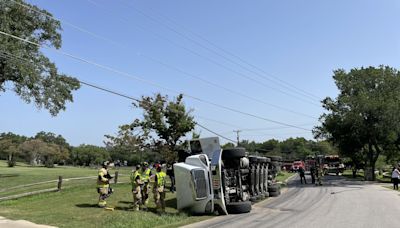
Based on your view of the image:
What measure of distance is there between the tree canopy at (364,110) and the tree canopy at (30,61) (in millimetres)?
26371

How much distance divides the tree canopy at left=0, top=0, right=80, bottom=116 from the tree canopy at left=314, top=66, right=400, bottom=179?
26.4m

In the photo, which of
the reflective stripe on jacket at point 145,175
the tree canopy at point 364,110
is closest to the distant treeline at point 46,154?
the tree canopy at point 364,110

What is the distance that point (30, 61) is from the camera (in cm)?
2762

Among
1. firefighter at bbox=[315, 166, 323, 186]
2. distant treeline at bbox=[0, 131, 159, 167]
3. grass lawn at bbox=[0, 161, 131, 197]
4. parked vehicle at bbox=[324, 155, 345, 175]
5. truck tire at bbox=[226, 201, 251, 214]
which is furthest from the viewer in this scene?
distant treeline at bbox=[0, 131, 159, 167]

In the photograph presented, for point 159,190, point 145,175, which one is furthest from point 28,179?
point 159,190

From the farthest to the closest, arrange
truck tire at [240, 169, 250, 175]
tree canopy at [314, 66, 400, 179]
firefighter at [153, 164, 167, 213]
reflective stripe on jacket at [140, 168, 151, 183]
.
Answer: tree canopy at [314, 66, 400, 179], truck tire at [240, 169, 250, 175], reflective stripe on jacket at [140, 168, 151, 183], firefighter at [153, 164, 167, 213]

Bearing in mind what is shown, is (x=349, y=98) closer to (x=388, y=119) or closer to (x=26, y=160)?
(x=388, y=119)

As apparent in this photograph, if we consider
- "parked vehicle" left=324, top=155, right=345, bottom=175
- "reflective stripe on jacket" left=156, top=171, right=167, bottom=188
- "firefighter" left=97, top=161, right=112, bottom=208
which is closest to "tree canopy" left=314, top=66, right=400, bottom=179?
"parked vehicle" left=324, top=155, right=345, bottom=175

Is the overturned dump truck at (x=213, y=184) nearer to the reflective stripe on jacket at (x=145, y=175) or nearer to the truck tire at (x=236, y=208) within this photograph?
the truck tire at (x=236, y=208)

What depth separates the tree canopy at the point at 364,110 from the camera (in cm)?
4097

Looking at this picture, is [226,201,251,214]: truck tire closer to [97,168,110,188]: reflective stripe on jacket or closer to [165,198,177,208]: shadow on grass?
[165,198,177,208]: shadow on grass

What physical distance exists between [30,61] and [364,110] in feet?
99.3

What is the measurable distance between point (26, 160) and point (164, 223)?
4335 inches

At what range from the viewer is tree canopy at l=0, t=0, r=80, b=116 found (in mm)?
27344
